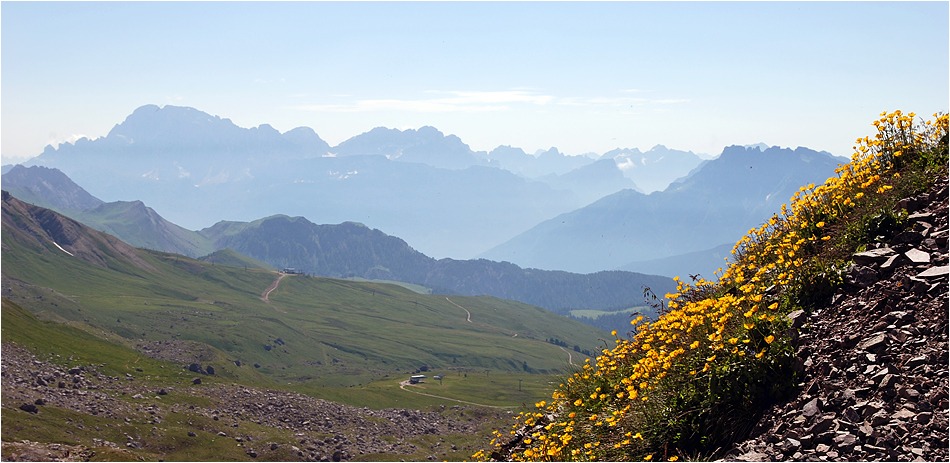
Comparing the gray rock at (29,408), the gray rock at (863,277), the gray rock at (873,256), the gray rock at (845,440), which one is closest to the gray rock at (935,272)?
the gray rock at (863,277)

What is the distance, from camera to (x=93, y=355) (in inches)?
4685

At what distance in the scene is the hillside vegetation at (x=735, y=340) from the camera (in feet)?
28.5

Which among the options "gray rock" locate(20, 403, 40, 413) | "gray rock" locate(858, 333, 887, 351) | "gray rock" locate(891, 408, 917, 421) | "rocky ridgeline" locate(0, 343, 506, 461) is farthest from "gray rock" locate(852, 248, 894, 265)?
"gray rock" locate(20, 403, 40, 413)

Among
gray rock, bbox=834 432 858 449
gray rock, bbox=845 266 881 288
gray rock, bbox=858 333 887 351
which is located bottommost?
gray rock, bbox=834 432 858 449

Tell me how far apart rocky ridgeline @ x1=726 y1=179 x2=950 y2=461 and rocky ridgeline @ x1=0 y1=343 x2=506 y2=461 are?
60927 mm

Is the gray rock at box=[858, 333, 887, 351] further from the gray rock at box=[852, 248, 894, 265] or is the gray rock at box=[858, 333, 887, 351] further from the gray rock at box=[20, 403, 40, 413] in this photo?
the gray rock at box=[20, 403, 40, 413]

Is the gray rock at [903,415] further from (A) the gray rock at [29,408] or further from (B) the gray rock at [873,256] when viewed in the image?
(A) the gray rock at [29,408]

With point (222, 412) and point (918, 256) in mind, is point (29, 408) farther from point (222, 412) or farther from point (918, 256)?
point (918, 256)

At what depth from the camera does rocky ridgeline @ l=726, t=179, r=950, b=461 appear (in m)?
7.00

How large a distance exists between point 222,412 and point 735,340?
92.2 meters

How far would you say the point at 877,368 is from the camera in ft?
25.4

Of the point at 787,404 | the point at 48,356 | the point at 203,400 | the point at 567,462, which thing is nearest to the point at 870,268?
the point at 787,404

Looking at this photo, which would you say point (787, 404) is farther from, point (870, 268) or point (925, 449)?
point (870, 268)

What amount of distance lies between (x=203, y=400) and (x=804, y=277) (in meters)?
96.7
